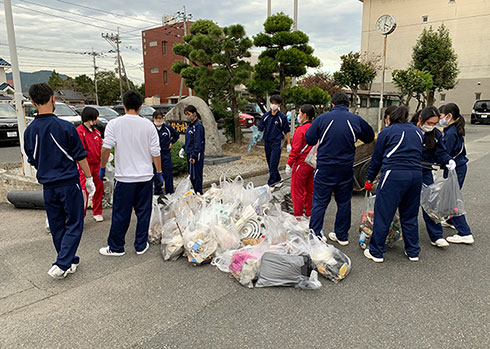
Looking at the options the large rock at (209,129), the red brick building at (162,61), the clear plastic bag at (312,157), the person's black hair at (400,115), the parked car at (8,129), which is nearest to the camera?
the person's black hair at (400,115)

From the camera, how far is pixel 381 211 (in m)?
3.64

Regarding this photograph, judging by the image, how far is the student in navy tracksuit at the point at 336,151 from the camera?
3.89m

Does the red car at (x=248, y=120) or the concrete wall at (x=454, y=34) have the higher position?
the concrete wall at (x=454, y=34)

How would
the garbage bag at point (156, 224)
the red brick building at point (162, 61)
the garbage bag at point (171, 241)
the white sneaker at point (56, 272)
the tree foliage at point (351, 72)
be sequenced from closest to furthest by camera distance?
the white sneaker at point (56, 272) < the garbage bag at point (171, 241) < the garbage bag at point (156, 224) < the tree foliage at point (351, 72) < the red brick building at point (162, 61)

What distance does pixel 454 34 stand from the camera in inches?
1252

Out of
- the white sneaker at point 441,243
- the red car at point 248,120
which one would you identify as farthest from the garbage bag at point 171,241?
the red car at point 248,120

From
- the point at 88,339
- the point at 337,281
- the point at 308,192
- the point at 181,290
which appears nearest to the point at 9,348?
the point at 88,339

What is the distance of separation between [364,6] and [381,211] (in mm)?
39431

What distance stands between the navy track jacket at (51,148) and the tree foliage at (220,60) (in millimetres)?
8268

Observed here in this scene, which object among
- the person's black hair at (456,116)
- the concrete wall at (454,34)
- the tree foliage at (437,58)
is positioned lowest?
the person's black hair at (456,116)

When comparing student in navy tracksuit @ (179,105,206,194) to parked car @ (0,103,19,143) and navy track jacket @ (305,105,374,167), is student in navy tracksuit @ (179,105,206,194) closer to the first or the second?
navy track jacket @ (305,105,374,167)

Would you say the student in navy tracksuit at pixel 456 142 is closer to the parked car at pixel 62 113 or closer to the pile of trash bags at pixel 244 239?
the pile of trash bags at pixel 244 239

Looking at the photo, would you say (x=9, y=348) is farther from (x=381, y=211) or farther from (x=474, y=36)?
(x=474, y=36)

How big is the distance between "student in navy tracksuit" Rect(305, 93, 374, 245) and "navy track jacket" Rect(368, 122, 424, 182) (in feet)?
1.14
